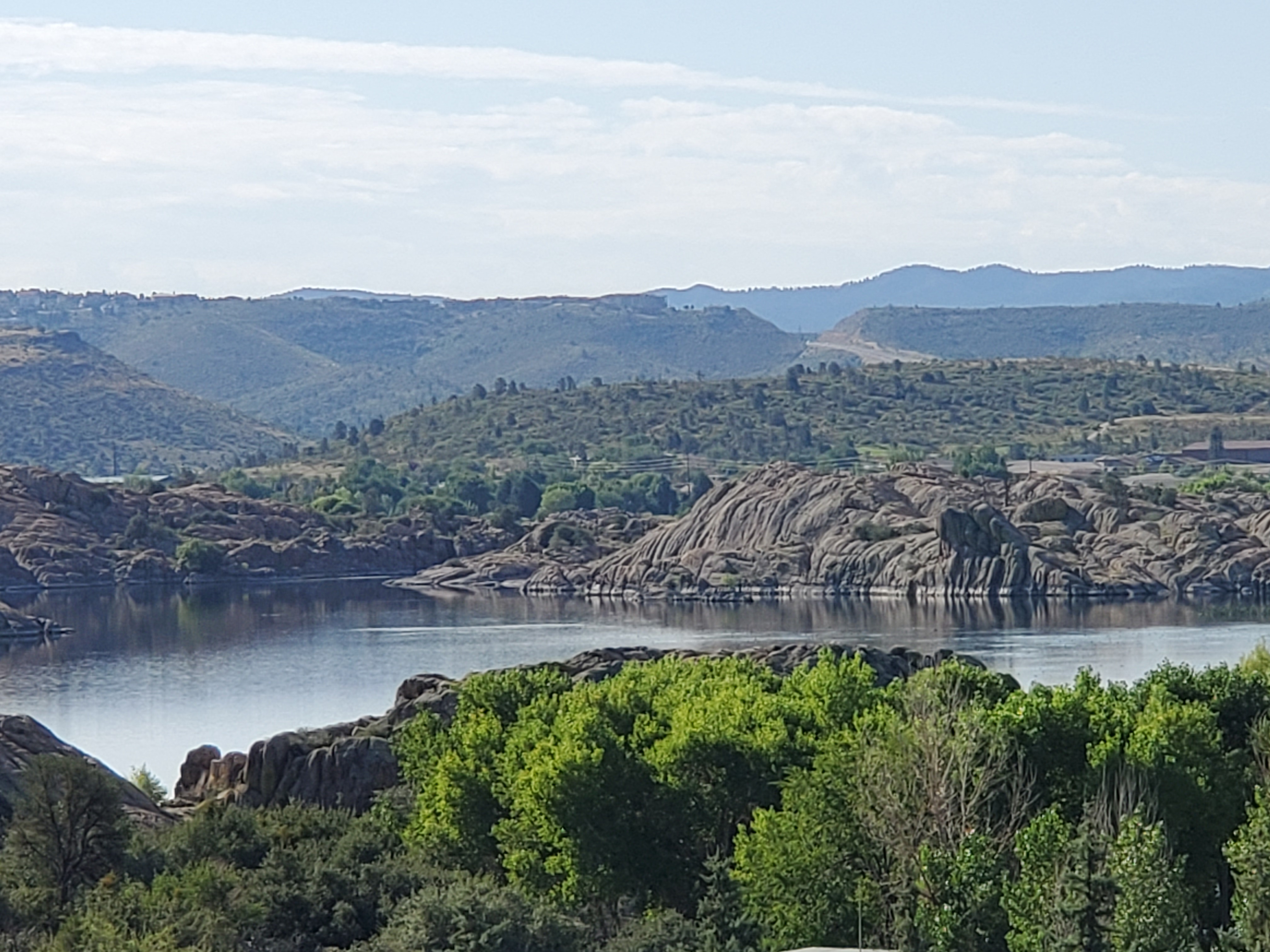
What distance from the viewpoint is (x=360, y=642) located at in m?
104

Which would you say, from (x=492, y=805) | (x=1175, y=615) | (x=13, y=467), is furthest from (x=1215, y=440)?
(x=492, y=805)

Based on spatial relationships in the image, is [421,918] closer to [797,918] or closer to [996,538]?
[797,918]

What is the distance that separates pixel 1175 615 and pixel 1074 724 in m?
76.4

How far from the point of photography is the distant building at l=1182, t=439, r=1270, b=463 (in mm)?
174625

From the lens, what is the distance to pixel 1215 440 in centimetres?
17562

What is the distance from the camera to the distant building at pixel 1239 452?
573 ft

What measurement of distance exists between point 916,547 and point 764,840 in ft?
318

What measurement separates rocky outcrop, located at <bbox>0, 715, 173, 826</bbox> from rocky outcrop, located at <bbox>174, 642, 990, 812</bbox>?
84.1 inches

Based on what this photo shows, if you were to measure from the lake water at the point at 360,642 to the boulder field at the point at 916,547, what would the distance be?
14.2 feet

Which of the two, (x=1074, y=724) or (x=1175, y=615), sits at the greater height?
(x=1074, y=724)

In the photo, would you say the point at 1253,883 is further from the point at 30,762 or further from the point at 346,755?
the point at 346,755

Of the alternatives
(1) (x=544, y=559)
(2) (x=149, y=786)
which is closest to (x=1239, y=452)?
(1) (x=544, y=559)

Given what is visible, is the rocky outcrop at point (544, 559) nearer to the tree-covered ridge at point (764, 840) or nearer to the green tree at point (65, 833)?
the tree-covered ridge at point (764, 840)

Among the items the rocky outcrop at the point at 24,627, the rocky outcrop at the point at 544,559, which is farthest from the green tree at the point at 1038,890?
the rocky outcrop at the point at 544,559
